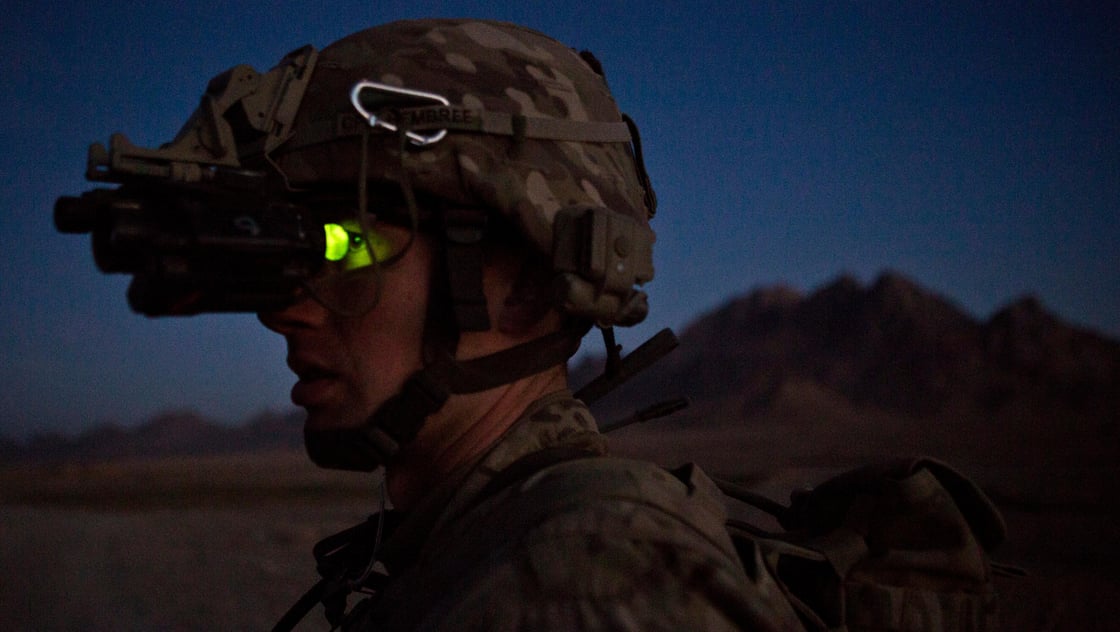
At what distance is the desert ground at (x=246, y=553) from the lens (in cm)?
709

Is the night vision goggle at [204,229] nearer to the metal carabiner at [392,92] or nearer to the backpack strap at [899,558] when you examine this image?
the metal carabiner at [392,92]

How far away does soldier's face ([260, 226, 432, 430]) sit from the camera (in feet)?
7.04

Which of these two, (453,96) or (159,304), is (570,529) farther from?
(453,96)

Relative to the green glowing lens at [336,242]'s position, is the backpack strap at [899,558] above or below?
below

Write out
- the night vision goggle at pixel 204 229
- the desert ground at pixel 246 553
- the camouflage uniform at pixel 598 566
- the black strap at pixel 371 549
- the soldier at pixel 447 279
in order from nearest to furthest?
1. the camouflage uniform at pixel 598 566
2. the night vision goggle at pixel 204 229
3. the black strap at pixel 371 549
4. the soldier at pixel 447 279
5. the desert ground at pixel 246 553

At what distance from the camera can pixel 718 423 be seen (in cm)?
5247

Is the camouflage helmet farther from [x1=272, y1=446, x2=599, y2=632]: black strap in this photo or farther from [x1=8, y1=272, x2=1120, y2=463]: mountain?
[x1=8, y1=272, x2=1120, y2=463]: mountain

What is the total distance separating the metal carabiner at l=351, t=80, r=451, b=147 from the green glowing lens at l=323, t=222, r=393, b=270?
0.25 m

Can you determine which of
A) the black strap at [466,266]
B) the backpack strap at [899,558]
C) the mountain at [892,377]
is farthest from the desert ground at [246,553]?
the mountain at [892,377]

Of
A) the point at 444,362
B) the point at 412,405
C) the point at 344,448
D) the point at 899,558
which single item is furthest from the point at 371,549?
the point at 899,558

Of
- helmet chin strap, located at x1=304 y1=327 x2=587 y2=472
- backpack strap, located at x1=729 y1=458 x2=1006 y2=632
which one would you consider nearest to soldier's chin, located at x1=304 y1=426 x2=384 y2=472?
helmet chin strap, located at x1=304 y1=327 x2=587 y2=472

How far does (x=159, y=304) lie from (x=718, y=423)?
52134mm

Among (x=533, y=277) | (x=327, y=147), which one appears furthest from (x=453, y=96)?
(x=533, y=277)

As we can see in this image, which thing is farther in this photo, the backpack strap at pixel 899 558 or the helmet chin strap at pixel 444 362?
the helmet chin strap at pixel 444 362
